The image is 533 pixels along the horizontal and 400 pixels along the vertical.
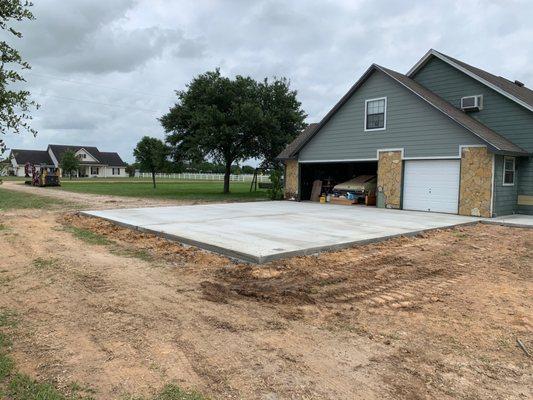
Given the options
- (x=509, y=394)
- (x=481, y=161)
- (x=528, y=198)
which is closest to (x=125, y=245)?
(x=509, y=394)

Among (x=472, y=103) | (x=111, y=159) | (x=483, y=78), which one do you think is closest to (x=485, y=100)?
(x=472, y=103)

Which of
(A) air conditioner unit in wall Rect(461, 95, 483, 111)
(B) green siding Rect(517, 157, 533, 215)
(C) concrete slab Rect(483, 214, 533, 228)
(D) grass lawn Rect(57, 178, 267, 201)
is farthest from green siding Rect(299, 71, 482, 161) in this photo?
(D) grass lawn Rect(57, 178, 267, 201)

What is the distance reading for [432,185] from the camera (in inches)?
637

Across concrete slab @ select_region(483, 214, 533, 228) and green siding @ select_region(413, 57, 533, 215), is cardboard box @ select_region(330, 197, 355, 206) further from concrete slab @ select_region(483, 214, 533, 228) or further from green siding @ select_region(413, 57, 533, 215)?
concrete slab @ select_region(483, 214, 533, 228)

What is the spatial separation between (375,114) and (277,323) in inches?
595

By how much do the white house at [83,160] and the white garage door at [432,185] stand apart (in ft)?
203

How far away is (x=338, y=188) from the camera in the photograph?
20312mm

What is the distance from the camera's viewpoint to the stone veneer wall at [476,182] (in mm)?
14438

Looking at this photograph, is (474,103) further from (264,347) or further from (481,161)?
(264,347)

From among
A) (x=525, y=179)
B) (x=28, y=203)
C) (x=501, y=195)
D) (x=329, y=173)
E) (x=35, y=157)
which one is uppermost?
(x=35, y=157)

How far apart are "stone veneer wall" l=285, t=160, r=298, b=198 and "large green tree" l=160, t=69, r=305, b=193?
174 inches

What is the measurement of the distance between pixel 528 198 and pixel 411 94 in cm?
581

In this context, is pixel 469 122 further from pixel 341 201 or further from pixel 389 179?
pixel 341 201

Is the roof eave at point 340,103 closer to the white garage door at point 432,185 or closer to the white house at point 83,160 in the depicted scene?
the white garage door at point 432,185
